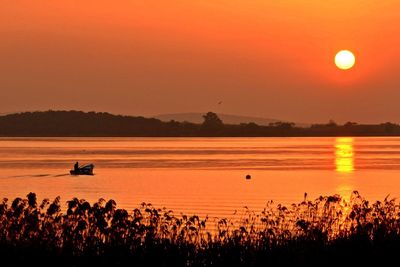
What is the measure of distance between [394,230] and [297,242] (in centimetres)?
233

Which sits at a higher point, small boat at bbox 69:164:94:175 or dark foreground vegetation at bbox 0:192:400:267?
dark foreground vegetation at bbox 0:192:400:267

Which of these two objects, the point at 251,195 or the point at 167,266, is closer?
the point at 167,266

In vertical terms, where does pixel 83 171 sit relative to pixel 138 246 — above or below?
below

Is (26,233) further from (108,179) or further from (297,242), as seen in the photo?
(108,179)

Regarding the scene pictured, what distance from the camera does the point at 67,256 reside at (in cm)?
1688

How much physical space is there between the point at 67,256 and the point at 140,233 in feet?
5.10

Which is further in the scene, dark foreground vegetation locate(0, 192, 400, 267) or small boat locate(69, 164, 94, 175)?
small boat locate(69, 164, 94, 175)

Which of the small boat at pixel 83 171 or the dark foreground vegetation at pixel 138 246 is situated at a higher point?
the dark foreground vegetation at pixel 138 246

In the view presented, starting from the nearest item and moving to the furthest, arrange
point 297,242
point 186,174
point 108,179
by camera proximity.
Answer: point 297,242 → point 108,179 → point 186,174

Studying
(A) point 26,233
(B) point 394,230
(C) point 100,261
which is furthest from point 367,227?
(A) point 26,233

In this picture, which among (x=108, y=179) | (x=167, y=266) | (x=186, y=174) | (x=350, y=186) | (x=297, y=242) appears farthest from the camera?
(x=186, y=174)

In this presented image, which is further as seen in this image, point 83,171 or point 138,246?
point 83,171

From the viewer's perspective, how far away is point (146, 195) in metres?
52.3

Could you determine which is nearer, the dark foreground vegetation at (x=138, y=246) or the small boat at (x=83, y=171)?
the dark foreground vegetation at (x=138, y=246)
